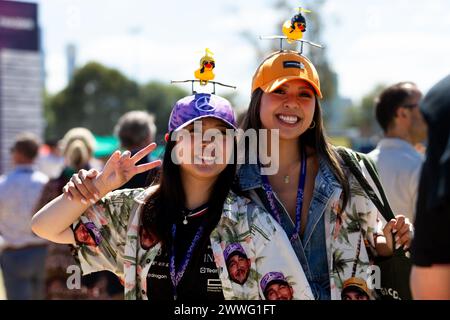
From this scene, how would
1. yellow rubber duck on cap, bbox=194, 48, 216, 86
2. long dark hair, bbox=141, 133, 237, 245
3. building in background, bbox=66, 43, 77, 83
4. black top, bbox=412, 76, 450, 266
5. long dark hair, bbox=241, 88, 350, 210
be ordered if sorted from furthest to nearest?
1. building in background, bbox=66, 43, 77, 83
2. yellow rubber duck on cap, bbox=194, 48, 216, 86
3. long dark hair, bbox=241, 88, 350, 210
4. long dark hair, bbox=141, 133, 237, 245
5. black top, bbox=412, 76, 450, 266

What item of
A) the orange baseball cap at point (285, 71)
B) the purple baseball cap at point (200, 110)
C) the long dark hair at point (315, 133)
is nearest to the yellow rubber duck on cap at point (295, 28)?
the orange baseball cap at point (285, 71)

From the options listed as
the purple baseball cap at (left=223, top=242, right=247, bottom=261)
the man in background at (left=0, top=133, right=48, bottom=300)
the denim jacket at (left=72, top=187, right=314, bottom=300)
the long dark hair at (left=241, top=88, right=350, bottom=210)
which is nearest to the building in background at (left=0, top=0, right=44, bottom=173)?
the man in background at (left=0, top=133, right=48, bottom=300)

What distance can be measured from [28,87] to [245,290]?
14.9 m

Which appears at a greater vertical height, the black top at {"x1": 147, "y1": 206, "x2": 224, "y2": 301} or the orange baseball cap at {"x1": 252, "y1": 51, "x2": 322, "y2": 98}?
the orange baseball cap at {"x1": 252, "y1": 51, "x2": 322, "y2": 98}

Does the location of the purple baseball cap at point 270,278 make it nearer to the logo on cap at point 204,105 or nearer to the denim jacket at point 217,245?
the denim jacket at point 217,245

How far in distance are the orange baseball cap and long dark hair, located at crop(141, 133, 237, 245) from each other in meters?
0.34

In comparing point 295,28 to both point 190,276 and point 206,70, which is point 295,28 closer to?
point 206,70

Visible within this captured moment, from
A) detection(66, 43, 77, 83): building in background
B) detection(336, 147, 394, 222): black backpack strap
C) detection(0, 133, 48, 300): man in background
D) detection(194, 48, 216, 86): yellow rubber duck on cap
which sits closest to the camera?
detection(336, 147, 394, 222): black backpack strap

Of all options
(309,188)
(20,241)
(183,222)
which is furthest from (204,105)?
(20,241)

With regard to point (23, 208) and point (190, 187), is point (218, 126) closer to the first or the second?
point (190, 187)

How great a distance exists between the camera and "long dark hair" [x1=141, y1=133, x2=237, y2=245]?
2.46 meters

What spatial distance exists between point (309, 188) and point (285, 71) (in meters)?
0.51

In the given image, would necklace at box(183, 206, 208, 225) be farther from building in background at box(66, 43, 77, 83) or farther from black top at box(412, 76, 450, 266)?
building in background at box(66, 43, 77, 83)

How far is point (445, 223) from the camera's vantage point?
57.7 inches
